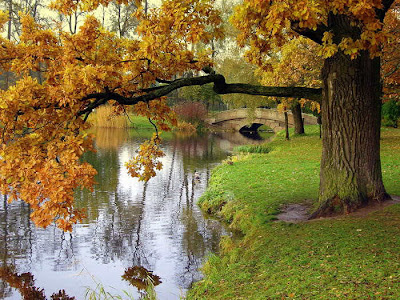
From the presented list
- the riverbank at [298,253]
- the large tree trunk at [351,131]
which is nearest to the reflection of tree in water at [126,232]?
the riverbank at [298,253]

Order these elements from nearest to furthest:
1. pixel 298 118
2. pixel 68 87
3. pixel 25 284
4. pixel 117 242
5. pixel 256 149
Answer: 1. pixel 68 87
2. pixel 25 284
3. pixel 117 242
4. pixel 256 149
5. pixel 298 118

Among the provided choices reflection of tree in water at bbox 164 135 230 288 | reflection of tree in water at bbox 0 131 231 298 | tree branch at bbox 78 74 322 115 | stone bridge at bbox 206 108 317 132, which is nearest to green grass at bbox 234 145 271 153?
reflection of tree in water at bbox 164 135 230 288

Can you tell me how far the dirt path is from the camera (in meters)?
9.34

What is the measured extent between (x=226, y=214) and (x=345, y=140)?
4.44 m

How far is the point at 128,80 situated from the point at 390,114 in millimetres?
27076

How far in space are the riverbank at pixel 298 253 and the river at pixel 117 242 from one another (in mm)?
782

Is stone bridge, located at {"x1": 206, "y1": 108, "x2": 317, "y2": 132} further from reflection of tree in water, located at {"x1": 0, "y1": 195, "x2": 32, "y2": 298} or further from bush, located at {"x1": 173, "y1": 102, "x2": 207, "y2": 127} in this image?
reflection of tree in water, located at {"x1": 0, "y1": 195, "x2": 32, "y2": 298}

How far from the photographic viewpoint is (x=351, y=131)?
931 cm

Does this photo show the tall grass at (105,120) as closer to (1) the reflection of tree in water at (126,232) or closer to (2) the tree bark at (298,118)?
(2) the tree bark at (298,118)

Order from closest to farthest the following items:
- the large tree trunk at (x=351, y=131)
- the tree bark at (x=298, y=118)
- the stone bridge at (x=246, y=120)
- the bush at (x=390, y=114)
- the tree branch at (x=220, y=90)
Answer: the tree branch at (x=220, y=90), the large tree trunk at (x=351, y=131), the bush at (x=390, y=114), the tree bark at (x=298, y=118), the stone bridge at (x=246, y=120)

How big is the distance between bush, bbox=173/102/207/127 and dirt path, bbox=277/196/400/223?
39.1 meters

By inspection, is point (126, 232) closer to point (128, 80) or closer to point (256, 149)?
point (128, 80)

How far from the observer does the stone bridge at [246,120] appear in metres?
44.8

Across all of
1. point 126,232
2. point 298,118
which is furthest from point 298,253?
point 298,118
